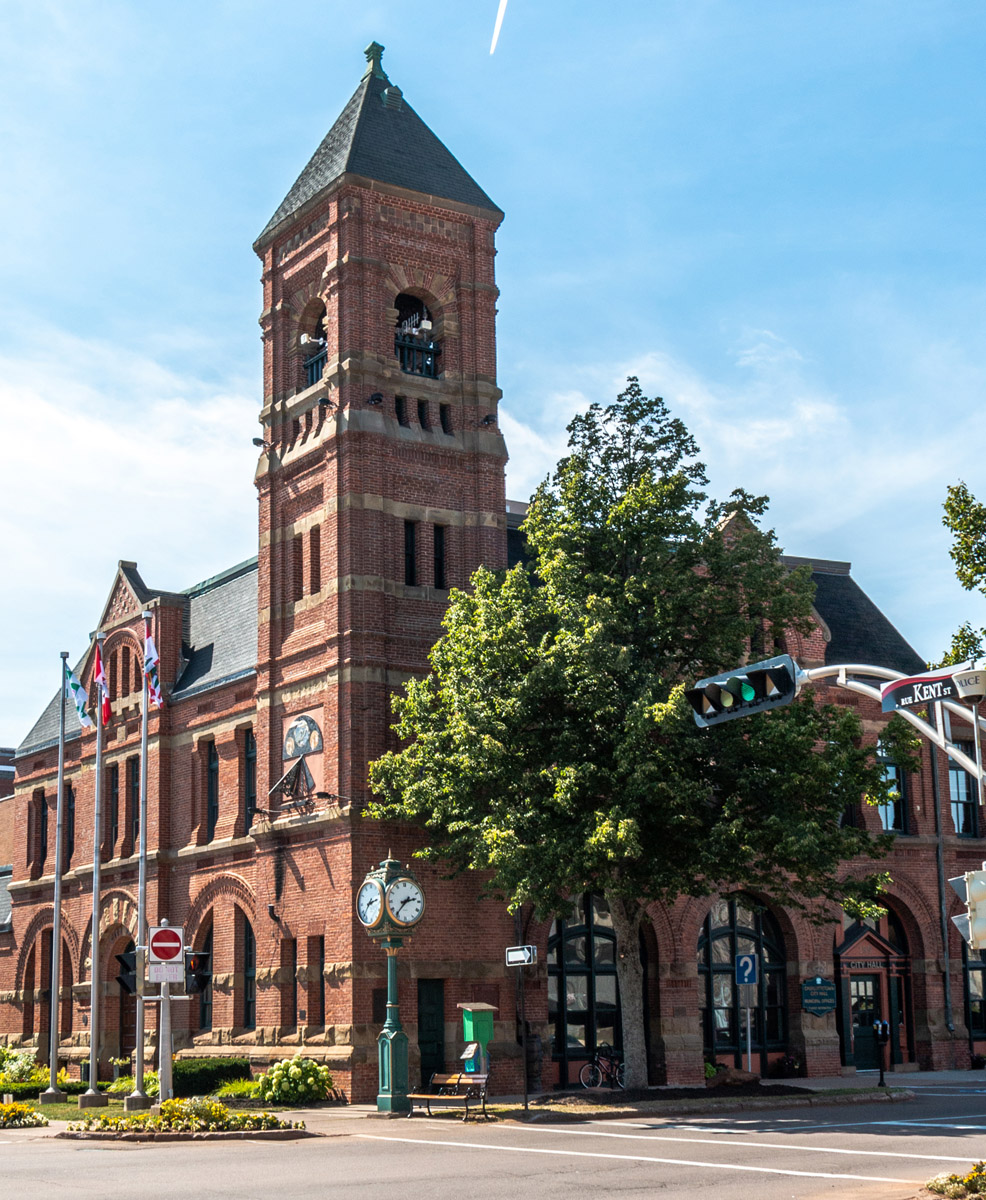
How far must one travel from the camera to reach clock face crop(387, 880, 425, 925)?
1110 inches

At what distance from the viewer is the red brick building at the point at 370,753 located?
3266 cm

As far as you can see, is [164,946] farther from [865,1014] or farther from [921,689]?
Answer: [865,1014]

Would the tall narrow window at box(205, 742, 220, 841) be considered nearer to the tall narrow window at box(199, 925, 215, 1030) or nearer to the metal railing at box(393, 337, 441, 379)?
the tall narrow window at box(199, 925, 215, 1030)

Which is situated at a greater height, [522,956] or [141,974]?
[522,956]

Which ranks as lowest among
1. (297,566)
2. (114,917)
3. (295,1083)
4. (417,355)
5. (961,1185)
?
(295,1083)

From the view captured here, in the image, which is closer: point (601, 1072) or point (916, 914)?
point (601, 1072)

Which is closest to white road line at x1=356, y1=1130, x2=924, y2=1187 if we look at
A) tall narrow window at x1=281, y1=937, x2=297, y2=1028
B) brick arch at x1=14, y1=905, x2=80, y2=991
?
tall narrow window at x1=281, y1=937, x2=297, y2=1028

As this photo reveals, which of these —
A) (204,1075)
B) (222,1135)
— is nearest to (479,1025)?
(222,1135)

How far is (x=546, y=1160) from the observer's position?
19.2m

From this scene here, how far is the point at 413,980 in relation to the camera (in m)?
31.7

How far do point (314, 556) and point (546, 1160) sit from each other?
61.7 ft

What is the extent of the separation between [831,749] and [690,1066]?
1078 centimetres

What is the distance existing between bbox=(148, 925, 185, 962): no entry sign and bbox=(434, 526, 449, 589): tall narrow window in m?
11.9

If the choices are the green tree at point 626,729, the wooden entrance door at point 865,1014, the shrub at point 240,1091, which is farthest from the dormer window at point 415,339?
the wooden entrance door at point 865,1014
